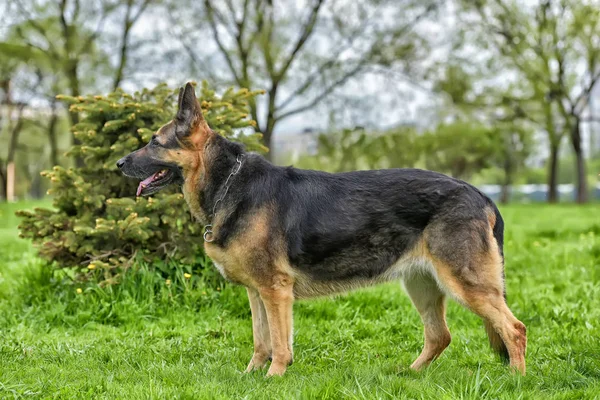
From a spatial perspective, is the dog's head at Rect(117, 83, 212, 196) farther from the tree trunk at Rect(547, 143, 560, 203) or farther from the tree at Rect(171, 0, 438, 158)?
the tree trunk at Rect(547, 143, 560, 203)

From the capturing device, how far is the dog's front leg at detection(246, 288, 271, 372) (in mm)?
4812

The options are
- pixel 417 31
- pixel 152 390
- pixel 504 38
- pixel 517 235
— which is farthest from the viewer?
pixel 504 38

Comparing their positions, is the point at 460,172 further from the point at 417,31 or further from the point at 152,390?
the point at 152,390

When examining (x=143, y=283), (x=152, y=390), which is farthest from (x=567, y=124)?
(x=152, y=390)

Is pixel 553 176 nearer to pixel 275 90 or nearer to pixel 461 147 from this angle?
pixel 461 147

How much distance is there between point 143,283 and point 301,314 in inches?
65.8

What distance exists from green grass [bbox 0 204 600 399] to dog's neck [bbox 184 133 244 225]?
49.3 inches

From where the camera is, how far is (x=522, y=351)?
4395 millimetres

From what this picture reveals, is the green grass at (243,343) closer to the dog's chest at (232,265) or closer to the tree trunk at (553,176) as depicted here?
the dog's chest at (232,265)

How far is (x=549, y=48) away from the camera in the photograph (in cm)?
3161

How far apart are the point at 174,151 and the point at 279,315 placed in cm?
148

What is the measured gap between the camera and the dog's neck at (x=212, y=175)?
15.6ft

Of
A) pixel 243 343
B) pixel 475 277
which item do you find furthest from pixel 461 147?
pixel 475 277

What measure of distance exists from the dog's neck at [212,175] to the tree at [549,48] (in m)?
28.4
